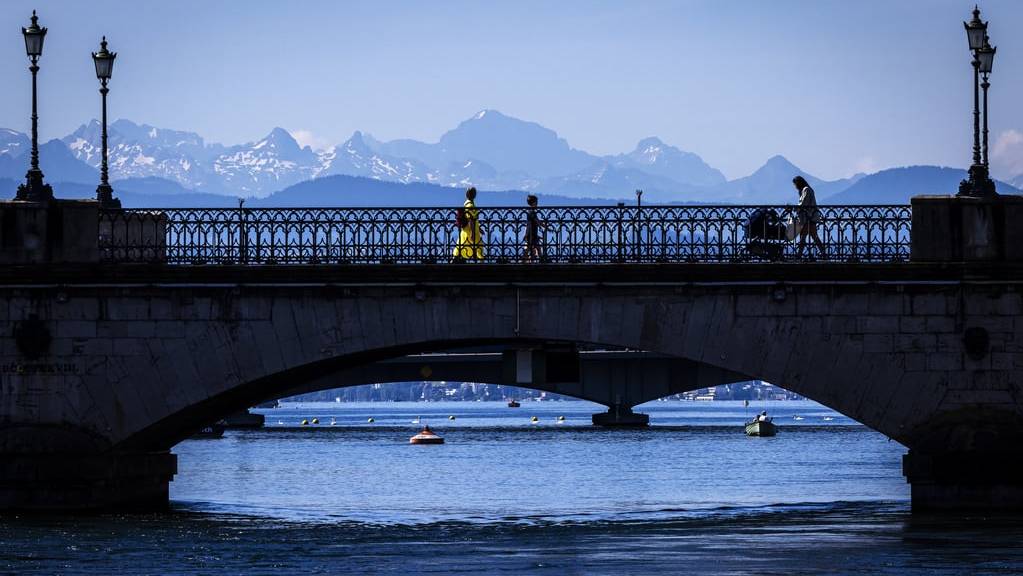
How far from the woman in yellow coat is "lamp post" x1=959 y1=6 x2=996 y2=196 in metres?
8.02

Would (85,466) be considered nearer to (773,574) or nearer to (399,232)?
(399,232)

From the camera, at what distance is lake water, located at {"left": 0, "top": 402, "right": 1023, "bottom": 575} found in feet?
85.9

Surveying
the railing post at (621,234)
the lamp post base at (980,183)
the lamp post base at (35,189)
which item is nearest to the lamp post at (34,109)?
the lamp post base at (35,189)

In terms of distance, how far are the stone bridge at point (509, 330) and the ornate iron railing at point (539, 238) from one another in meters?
0.57

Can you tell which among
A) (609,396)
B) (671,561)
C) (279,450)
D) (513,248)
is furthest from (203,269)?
(609,396)

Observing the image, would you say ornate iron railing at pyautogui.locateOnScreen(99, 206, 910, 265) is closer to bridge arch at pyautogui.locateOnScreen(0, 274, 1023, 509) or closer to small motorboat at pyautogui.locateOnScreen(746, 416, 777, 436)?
bridge arch at pyautogui.locateOnScreen(0, 274, 1023, 509)

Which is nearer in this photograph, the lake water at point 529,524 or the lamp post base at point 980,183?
the lake water at point 529,524

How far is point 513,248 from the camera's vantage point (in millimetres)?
32344

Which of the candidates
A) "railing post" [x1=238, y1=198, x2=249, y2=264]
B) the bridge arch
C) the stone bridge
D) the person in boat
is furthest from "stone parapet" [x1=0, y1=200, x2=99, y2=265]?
the person in boat

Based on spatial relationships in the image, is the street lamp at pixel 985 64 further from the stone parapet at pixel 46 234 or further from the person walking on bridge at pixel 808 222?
the stone parapet at pixel 46 234

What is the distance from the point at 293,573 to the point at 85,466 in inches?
323

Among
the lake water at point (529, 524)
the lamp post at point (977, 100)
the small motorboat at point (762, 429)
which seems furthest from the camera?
the small motorboat at point (762, 429)

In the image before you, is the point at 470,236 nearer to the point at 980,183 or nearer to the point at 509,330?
the point at 509,330

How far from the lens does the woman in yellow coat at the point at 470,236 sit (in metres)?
32.1
